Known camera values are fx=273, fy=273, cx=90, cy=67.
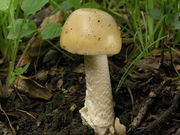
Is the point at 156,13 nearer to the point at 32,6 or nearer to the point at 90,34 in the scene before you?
the point at 90,34

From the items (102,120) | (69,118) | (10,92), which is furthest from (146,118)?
(10,92)

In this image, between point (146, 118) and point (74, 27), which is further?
point (146, 118)

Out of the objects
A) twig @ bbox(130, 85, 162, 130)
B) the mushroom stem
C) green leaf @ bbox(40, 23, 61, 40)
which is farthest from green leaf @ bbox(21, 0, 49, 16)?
twig @ bbox(130, 85, 162, 130)

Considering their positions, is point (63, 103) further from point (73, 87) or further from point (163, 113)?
point (163, 113)

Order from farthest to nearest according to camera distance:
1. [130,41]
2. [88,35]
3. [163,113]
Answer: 1. [130,41]
2. [163,113]
3. [88,35]

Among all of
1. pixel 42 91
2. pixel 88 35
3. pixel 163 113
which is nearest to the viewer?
pixel 88 35

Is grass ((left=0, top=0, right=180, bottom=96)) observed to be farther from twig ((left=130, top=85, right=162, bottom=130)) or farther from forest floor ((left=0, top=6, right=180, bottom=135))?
twig ((left=130, top=85, right=162, bottom=130))

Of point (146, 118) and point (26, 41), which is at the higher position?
point (26, 41)

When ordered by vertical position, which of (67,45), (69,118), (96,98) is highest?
(67,45)
